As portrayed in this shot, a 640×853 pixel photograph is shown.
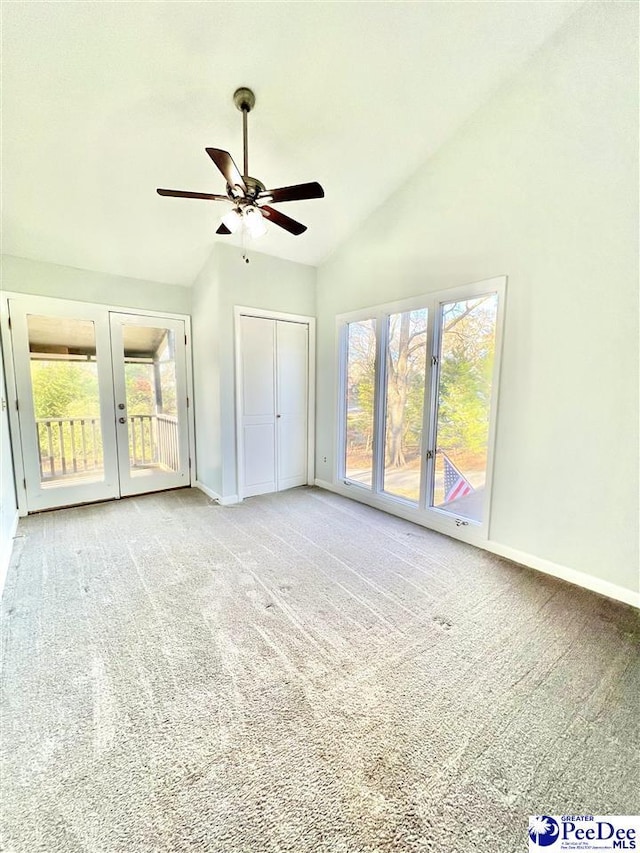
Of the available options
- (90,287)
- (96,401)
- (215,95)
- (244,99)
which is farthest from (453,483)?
(90,287)

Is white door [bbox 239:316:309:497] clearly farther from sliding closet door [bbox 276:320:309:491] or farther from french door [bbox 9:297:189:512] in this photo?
french door [bbox 9:297:189:512]

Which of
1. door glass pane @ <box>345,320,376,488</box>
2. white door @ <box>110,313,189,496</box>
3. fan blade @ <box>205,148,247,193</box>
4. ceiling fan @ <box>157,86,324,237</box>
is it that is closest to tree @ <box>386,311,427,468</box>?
door glass pane @ <box>345,320,376,488</box>

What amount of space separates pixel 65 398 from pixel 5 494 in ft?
3.89

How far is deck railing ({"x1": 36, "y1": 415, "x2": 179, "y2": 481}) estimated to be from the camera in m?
3.82

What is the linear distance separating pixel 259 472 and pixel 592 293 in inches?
143

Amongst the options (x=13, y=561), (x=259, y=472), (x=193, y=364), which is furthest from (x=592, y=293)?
(x=13, y=561)

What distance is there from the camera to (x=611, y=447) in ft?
7.64

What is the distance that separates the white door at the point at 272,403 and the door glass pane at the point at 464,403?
76.6 inches

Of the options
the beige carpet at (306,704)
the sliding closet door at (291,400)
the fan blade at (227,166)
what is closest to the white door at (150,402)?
the sliding closet door at (291,400)

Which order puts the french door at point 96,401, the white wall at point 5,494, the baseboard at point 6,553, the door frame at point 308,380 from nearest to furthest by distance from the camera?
the baseboard at point 6,553 → the white wall at point 5,494 → the french door at point 96,401 → the door frame at point 308,380

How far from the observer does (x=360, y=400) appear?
13.8 ft

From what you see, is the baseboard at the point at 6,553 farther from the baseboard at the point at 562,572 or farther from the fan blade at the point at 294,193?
the baseboard at the point at 562,572

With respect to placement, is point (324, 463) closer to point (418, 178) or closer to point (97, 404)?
point (97, 404)

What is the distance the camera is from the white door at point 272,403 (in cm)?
418
